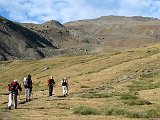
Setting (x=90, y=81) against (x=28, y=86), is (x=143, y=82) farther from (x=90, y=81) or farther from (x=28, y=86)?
(x=28, y=86)

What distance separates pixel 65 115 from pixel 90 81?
44243 millimetres

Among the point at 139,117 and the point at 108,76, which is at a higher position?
the point at 108,76

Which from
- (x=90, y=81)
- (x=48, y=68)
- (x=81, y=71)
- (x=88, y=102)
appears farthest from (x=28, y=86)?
(x=48, y=68)

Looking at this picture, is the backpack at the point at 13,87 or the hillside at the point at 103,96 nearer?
the hillside at the point at 103,96

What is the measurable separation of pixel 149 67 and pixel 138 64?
5554 mm

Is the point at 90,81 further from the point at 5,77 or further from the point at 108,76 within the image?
the point at 5,77

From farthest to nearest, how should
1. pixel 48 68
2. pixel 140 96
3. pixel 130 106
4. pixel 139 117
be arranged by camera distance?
pixel 48 68, pixel 140 96, pixel 130 106, pixel 139 117

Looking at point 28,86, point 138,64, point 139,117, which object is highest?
point 138,64

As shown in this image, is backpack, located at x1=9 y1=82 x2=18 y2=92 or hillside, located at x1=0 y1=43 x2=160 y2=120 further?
backpack, located at x1=9 y1=82 x2=18 y2=92

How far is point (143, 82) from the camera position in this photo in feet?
197

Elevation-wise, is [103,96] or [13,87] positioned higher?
[13,87]

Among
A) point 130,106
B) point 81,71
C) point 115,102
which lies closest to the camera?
point 130,106

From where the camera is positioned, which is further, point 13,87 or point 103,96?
point 103,96

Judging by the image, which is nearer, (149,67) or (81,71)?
(149,67)
